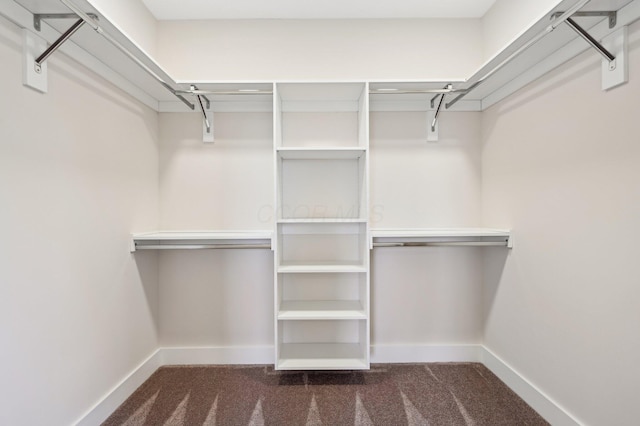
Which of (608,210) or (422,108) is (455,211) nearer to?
(422,108)

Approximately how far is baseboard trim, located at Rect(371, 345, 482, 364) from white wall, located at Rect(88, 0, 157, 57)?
2500 millimetres

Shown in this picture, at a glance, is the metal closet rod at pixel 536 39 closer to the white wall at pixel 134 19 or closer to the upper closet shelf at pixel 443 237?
the upper closet shelf at pixel 443 237

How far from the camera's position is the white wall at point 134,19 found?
1685mm

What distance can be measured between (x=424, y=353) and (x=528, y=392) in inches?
25.6

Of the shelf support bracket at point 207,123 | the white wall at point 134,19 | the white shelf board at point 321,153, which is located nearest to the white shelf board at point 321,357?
the white shelf board at point 321,153

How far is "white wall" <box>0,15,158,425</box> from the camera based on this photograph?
1.15 metres

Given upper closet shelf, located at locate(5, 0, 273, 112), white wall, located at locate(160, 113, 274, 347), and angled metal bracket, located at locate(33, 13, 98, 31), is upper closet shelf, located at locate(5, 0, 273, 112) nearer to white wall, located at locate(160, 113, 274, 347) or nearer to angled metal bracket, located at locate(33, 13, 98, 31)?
angled metal bracket, located at locate(33, 13, 98, 31)

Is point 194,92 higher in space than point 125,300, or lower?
higher

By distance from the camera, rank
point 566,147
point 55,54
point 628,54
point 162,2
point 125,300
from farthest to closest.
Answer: point 162,2, point 125,300, point 566,147, point 55,54, point 628,54

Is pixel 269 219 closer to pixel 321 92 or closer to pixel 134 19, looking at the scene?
pixel 321 92

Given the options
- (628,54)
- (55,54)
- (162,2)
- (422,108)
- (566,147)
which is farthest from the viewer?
(422,108)

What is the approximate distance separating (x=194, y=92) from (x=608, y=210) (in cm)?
222

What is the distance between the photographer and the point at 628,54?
119cm

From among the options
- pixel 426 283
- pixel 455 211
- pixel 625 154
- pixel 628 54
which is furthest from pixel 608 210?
pixel 426 283
